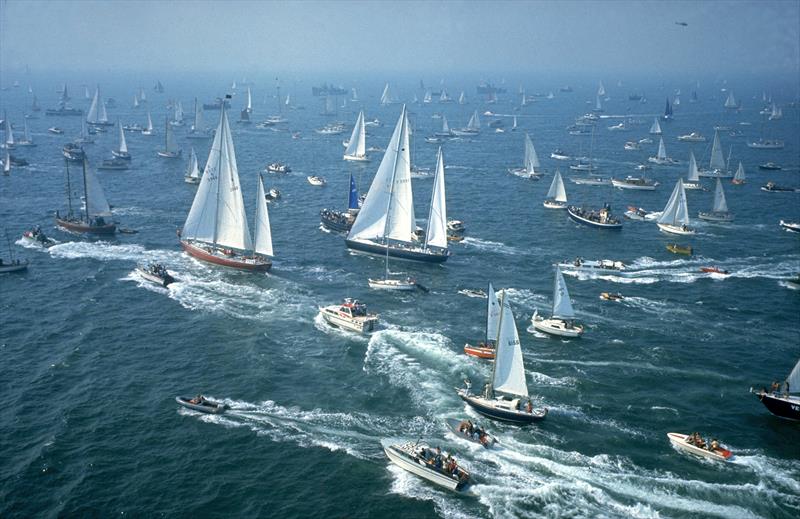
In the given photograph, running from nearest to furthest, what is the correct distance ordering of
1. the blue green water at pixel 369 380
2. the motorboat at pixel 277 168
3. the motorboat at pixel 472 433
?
1. the blue green water at pixel 369 380
2. the motorboat at pixel 472 433
3. the motorboat at pixel 277 168

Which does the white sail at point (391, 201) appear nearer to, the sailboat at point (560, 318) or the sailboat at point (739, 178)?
the sailboat at point (560, 318)

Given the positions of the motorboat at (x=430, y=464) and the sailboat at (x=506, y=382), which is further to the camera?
the sailboat at (x=506, y=382)

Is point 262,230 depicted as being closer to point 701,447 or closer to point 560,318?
point 560,318

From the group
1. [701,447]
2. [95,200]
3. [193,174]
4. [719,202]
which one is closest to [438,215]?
[701,447]

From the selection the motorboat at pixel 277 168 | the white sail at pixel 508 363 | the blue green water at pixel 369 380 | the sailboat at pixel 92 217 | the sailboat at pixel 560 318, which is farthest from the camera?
the motorboat at pixel 277 168

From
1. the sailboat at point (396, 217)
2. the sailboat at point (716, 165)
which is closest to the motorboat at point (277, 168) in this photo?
the sailboat at point (396, 217)

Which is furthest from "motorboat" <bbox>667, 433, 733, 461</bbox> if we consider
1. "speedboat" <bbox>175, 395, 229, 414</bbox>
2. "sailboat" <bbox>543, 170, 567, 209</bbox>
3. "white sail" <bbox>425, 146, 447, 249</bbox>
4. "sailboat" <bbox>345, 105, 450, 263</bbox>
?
"sailboat" <bbox>543, 170, 567, 209</bbox>

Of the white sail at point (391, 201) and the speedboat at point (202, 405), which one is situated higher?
the white sail at point (391, 201)

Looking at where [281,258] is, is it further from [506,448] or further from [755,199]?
[755,199]
